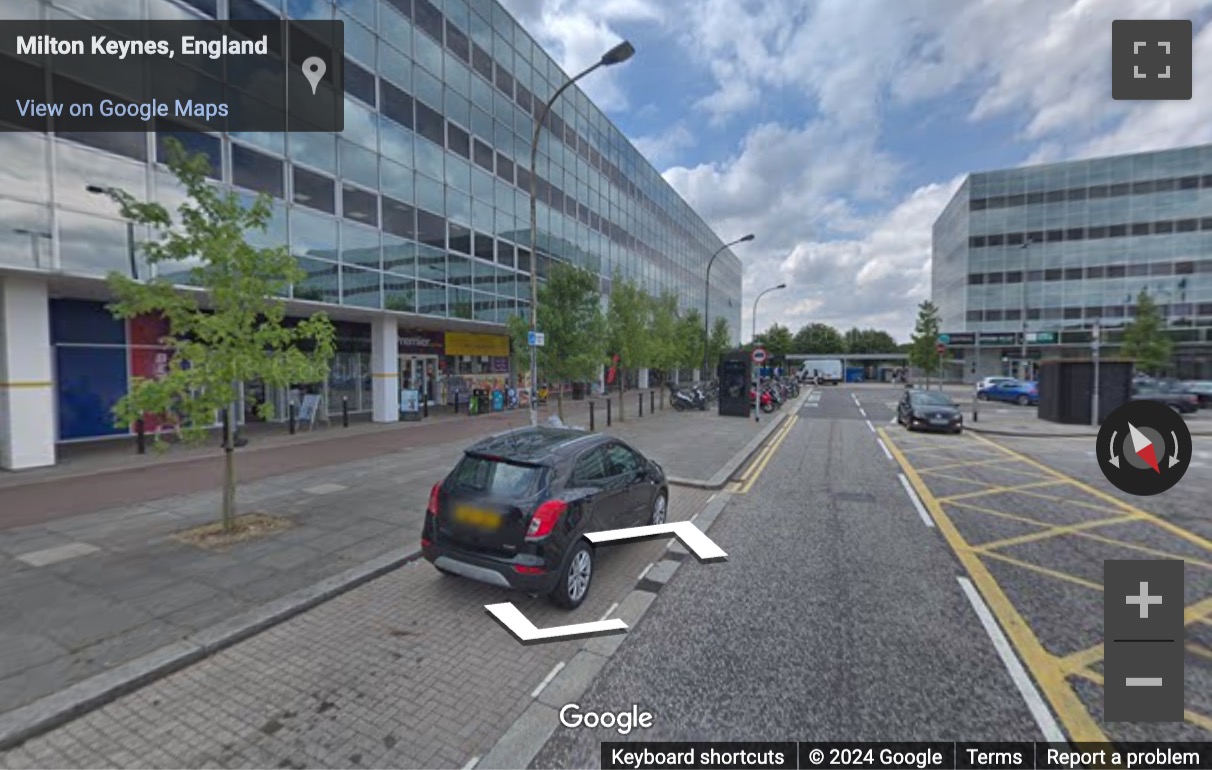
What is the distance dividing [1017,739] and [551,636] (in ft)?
9.93

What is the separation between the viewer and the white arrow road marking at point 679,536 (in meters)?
5.16

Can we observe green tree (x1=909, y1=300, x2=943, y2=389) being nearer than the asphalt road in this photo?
No

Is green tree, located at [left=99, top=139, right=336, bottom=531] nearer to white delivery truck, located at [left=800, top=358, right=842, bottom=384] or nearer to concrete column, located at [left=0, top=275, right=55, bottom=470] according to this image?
concrete column, located at [left=0, top=275, right=55, bottom=470]

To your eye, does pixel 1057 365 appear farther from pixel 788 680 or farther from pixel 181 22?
pixel 181 22

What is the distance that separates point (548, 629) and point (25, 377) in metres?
12.5

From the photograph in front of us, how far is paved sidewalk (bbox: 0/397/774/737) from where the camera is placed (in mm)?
3713

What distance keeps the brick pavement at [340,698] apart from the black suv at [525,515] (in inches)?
16.0

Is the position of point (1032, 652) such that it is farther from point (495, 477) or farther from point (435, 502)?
point (435, 502)

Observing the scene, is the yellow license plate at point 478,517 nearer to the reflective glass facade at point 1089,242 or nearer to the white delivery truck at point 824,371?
the reflective glass facade at point 1089,242

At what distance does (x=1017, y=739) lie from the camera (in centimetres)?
285

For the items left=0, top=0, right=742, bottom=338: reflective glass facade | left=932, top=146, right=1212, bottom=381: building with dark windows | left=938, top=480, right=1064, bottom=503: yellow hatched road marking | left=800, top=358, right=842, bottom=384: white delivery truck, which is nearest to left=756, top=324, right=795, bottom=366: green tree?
A: left=800, top=358, right=842, bottom=384: white delivery truck

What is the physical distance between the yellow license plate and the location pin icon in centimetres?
1556

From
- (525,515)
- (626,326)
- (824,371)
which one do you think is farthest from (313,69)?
(824,371)

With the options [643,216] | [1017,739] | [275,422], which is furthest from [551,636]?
[643,216]
